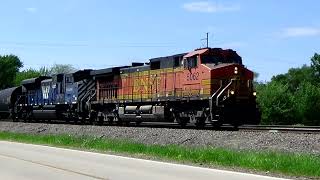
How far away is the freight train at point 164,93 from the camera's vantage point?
25516mm

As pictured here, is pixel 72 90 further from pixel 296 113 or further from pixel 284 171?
pixel 296 113

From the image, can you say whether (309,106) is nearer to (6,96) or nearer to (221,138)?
(6,96)

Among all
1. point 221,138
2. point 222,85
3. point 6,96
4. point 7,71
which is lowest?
point 221,138

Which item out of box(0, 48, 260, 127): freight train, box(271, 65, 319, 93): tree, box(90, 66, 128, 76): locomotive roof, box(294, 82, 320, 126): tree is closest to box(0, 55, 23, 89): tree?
box(271, 65, 319, 93): tree

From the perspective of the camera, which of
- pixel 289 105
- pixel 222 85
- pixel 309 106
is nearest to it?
pixel 222 85

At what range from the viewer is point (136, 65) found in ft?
112

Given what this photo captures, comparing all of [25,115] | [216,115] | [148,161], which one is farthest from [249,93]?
[25,115]

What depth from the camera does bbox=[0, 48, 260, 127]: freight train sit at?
25.5 metres

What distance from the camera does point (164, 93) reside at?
29.1 m

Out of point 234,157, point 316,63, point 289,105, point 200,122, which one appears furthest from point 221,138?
point 316,63

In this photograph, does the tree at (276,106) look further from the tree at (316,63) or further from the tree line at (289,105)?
the tree at (316,63)

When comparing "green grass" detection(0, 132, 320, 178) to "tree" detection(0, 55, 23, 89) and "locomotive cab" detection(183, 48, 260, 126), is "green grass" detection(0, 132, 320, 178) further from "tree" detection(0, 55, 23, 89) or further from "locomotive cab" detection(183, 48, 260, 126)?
"tree" detection(0, 55, 23, 89)

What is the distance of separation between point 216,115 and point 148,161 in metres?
9.50

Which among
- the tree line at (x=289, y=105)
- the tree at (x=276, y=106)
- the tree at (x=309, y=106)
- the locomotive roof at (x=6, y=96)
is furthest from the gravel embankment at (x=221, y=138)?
the tree at (x=309, y=106)
